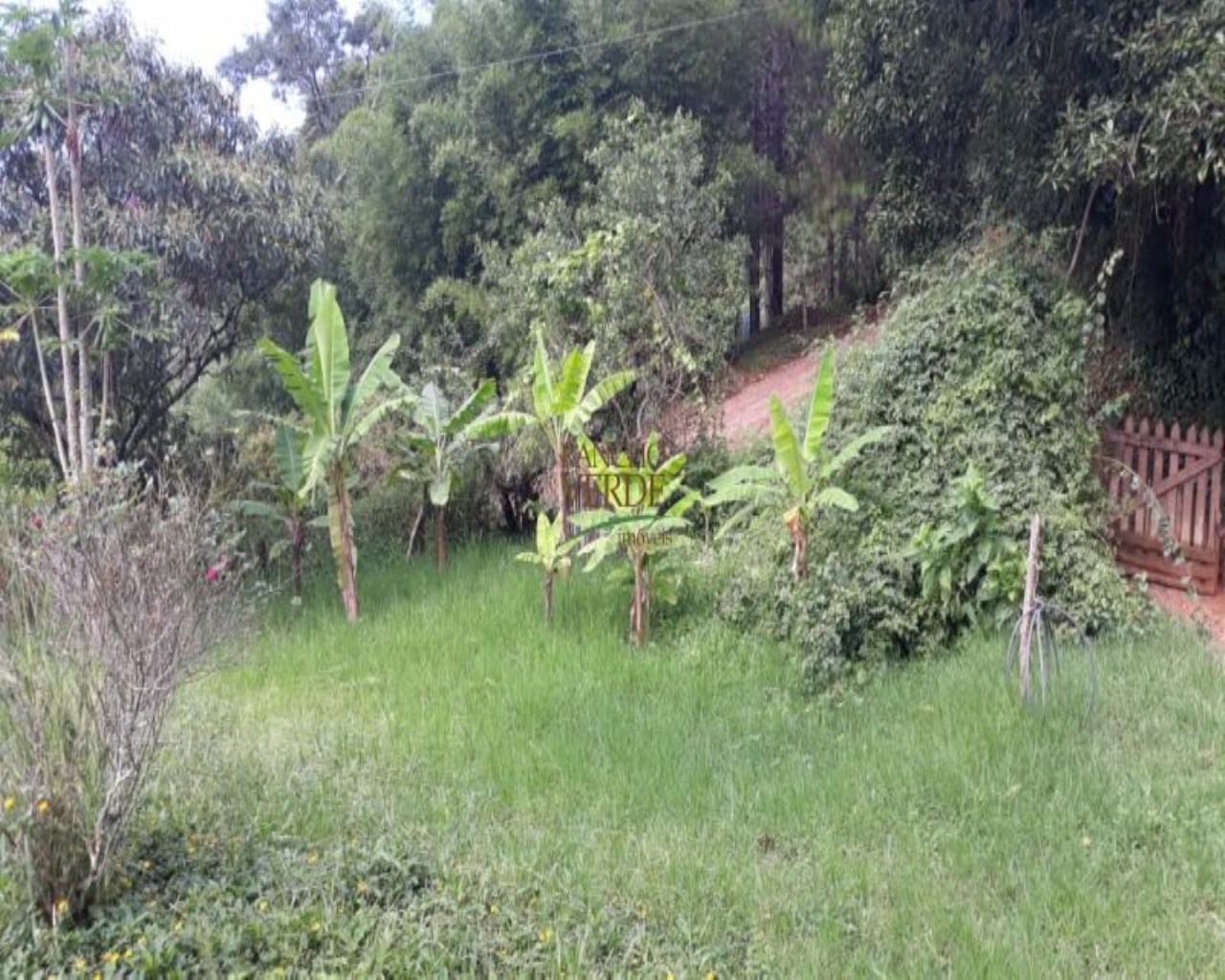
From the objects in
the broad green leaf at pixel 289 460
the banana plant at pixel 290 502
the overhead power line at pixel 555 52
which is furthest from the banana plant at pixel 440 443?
the overhead power line at pixel 555 52

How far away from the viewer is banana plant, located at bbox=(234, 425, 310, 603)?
9.63m

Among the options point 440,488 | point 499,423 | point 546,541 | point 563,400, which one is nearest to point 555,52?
point 440,488

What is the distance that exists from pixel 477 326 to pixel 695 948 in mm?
12977

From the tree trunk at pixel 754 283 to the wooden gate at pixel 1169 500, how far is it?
1298cm

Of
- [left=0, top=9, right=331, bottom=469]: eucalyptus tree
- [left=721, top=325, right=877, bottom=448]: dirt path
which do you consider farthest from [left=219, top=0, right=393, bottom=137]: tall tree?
[left=0, top=9, right=331, bottom=469]: eucalyptus tree

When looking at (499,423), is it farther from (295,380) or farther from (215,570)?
(215,570)

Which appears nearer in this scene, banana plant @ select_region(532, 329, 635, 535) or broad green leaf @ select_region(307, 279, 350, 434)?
banana plant @ select_region(532, 329, 635, 535)

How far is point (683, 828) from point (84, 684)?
264cm

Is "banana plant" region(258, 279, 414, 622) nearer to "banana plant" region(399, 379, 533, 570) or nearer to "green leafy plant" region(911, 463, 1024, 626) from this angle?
"banana plant" region(399, 379, 533, 570)

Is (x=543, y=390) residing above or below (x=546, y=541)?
above

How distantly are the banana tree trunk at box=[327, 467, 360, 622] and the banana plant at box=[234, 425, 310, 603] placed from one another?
0.37m

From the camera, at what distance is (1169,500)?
863 cm

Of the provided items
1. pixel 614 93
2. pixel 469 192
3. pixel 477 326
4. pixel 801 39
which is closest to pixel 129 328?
pixel 477 326

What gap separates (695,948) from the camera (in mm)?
3754
